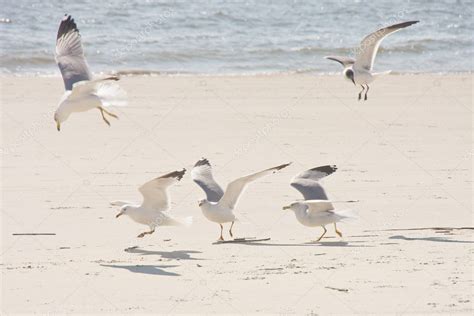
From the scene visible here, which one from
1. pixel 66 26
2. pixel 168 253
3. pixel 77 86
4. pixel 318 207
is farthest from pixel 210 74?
pixel 168 253

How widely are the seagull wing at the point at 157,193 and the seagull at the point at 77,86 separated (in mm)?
1052

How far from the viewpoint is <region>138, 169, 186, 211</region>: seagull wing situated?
277 inches

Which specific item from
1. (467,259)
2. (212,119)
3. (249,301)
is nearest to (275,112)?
(212,119)

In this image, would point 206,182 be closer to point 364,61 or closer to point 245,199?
point 245,199

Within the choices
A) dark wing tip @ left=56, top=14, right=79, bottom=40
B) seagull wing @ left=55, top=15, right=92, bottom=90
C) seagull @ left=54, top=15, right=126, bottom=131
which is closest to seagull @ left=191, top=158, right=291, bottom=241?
seagull @ left=54, top=15, right=126, bottom=131

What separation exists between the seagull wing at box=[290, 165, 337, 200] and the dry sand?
30 cm

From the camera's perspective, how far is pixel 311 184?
7590 mm

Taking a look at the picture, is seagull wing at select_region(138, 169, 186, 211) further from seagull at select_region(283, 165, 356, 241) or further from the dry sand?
seagull at select_region(283, 165, 356, 241)

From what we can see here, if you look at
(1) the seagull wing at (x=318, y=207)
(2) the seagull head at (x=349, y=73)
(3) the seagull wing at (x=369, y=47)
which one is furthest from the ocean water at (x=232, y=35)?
(1) the seagull wing at (x=318, y=207)

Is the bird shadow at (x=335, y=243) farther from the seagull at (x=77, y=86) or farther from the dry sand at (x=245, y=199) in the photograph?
the seagull at (x=77, y=86)

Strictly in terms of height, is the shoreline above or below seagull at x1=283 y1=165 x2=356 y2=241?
above

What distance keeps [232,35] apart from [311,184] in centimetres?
1326

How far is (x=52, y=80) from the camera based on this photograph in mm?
14891

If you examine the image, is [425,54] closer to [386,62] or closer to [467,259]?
[386,62]
